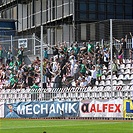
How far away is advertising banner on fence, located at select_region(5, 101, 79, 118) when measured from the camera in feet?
106

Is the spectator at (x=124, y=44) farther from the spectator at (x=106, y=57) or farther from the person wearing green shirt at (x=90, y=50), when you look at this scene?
the person wearing green shirt at (x=90, y=50)

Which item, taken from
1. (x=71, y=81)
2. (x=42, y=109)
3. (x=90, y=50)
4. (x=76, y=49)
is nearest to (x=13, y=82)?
(x=76, y=49)

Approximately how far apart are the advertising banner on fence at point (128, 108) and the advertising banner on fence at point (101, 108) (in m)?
0.28

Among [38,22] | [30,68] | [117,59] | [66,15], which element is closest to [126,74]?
[117,59]

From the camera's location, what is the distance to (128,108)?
1161 inches

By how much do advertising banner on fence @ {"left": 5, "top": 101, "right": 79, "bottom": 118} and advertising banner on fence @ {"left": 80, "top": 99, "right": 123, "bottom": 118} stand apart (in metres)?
0.49

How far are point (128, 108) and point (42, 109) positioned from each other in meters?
5.91

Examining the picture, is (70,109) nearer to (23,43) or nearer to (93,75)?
(93,75)

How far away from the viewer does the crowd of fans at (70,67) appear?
111 ft

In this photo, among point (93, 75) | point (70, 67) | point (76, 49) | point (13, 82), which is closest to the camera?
point (93, 75)

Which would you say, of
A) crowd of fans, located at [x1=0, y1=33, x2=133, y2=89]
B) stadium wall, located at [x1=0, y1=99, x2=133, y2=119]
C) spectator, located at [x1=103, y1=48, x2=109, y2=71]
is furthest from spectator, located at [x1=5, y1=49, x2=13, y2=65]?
spectator, located at [x1=103, y1=48, x2=109, y2=71]

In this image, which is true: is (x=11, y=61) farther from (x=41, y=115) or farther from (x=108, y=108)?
Result: (x=108, y=108)

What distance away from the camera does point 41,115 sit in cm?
3331

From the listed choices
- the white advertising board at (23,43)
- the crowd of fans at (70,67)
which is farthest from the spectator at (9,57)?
the crowd of fans at (70,67)
